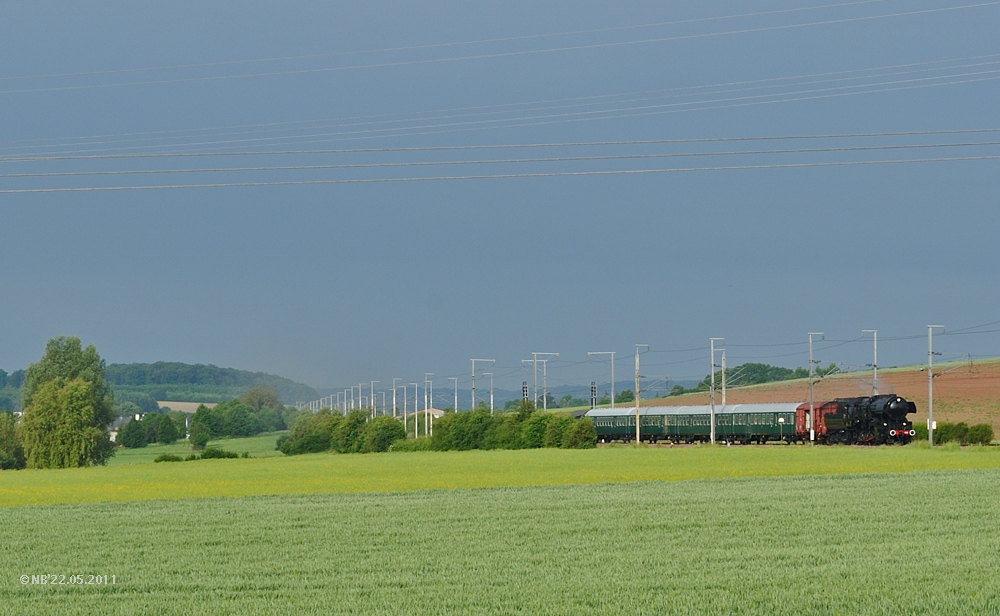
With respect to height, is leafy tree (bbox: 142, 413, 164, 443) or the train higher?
the train

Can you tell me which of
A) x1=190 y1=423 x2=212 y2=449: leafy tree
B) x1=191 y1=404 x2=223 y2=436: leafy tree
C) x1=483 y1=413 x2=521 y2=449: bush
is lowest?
x1=190 y1=423 x2=212 y2=449: leafy tree

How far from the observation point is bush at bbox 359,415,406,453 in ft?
400

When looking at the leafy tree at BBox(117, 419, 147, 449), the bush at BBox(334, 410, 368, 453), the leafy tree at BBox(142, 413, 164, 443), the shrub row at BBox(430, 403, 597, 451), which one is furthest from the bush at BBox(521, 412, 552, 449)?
the leafy tree at BBox(142, 413, 164, 443)

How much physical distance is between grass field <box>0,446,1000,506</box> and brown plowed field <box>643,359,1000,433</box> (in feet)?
142

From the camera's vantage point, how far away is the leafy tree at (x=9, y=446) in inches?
4296

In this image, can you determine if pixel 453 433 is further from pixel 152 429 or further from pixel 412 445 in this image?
pixel 152 429

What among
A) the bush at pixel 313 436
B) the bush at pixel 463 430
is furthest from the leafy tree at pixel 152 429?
the bush at pixel 463 430

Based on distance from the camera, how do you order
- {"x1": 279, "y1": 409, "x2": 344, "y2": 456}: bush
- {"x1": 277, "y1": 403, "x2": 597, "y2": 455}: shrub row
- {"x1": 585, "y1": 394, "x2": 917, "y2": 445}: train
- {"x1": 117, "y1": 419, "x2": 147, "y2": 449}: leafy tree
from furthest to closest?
{"x1": 117, "y1": 419, "x2": 147, "y2": 449}: leafy tree < {"x1": 279, "y1": 409, "x2": 344, "y2": 456}: bush < {"x1": 277, "y1": 403, "x2": 597, "y2": 455}: shrub row < {"x1": 585, "y1": 394, "x2": 917, "y2": 445}: train

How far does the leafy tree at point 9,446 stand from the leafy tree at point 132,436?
165ft

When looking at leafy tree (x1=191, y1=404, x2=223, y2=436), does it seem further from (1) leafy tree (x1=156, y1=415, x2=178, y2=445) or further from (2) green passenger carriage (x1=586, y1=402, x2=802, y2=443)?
(2) green passenger carriage (x1=586, y1=402, x2=802, y2=443)

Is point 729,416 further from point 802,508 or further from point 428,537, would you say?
point 428,537

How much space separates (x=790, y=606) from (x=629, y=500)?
15.7 m

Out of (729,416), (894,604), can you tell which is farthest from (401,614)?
(729,416)

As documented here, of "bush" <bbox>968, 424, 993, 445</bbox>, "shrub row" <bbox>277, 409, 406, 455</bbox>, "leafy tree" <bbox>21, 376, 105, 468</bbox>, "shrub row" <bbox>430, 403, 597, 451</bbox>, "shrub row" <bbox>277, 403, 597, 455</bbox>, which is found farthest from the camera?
"shrub row" <bbox>277, 409, 406, 455</bbox>
